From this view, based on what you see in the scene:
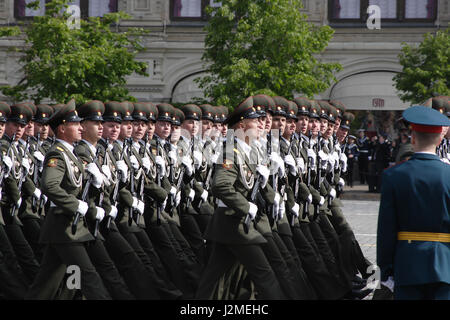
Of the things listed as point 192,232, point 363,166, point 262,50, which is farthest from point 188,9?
point 192,232

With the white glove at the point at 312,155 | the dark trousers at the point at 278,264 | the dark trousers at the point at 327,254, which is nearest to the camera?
the dark trousers at the point at 278,264

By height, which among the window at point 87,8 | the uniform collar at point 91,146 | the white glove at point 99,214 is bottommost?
the white glove at point 99,214

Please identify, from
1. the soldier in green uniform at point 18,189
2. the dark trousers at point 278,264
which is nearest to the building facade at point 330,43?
the soldier in green uniform at point 18,189

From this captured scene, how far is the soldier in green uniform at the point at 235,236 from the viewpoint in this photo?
6.61 m

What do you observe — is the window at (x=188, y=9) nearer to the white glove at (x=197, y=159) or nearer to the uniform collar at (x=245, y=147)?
the white glove at (x=197, y=159)

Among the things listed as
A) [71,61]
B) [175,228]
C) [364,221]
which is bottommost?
[364,221]

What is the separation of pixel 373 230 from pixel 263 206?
690 cm

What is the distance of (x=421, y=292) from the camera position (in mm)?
5086

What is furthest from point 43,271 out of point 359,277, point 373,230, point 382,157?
point 382,157

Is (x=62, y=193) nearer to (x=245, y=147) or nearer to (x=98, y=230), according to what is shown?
(x=98, y=230)

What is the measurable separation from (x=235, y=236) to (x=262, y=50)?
14.8m

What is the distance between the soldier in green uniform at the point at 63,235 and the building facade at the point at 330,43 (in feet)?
65.6

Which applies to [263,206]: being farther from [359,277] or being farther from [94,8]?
[94,8]
